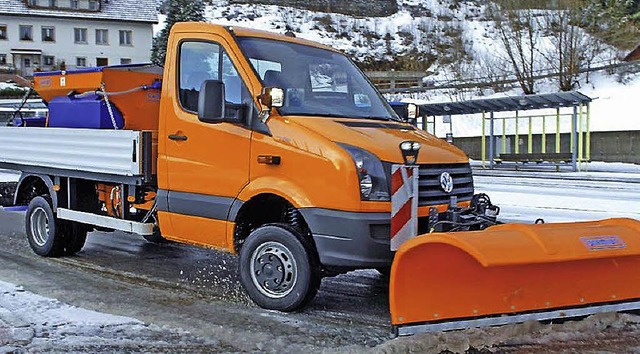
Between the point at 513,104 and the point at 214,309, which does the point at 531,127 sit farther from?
the point at 214,309

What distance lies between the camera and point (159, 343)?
555cm

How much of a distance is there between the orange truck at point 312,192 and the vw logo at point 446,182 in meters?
0.02

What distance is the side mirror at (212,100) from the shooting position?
6.43 metres

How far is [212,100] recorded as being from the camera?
6.44 metres

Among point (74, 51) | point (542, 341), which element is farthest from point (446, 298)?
point (74, 51)

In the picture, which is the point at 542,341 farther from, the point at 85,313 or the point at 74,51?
the point at 74,51

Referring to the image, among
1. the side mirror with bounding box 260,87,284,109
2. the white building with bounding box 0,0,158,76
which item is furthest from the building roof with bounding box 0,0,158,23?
the side mirror with bounding box 260,87,284,109

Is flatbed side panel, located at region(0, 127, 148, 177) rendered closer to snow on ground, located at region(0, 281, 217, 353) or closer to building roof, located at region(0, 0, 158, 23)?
snow on ground, located at region(0, 281, 217, 353)

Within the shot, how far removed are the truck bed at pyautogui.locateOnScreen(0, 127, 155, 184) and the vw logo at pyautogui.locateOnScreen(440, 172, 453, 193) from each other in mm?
2988

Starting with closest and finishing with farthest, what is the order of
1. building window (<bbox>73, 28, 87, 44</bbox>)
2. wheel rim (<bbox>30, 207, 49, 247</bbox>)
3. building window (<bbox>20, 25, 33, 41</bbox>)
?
wheel rim (<bbox>30, 207, 49, 247</bbox>)
building window (<bbox>20, 25, 33, 41</bbox>)
building window (<bbox>73, 28, 87, 44</bbox>)

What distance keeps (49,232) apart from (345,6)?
58399 mm

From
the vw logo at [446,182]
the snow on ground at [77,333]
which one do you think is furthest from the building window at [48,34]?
the vw logo at [446,182]

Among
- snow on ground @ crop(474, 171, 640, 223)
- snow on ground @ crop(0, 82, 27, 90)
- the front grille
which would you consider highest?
snow on ground @ crop(0, 82, 27, 90)

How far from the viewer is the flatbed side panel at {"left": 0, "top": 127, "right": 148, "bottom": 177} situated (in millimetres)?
7625
